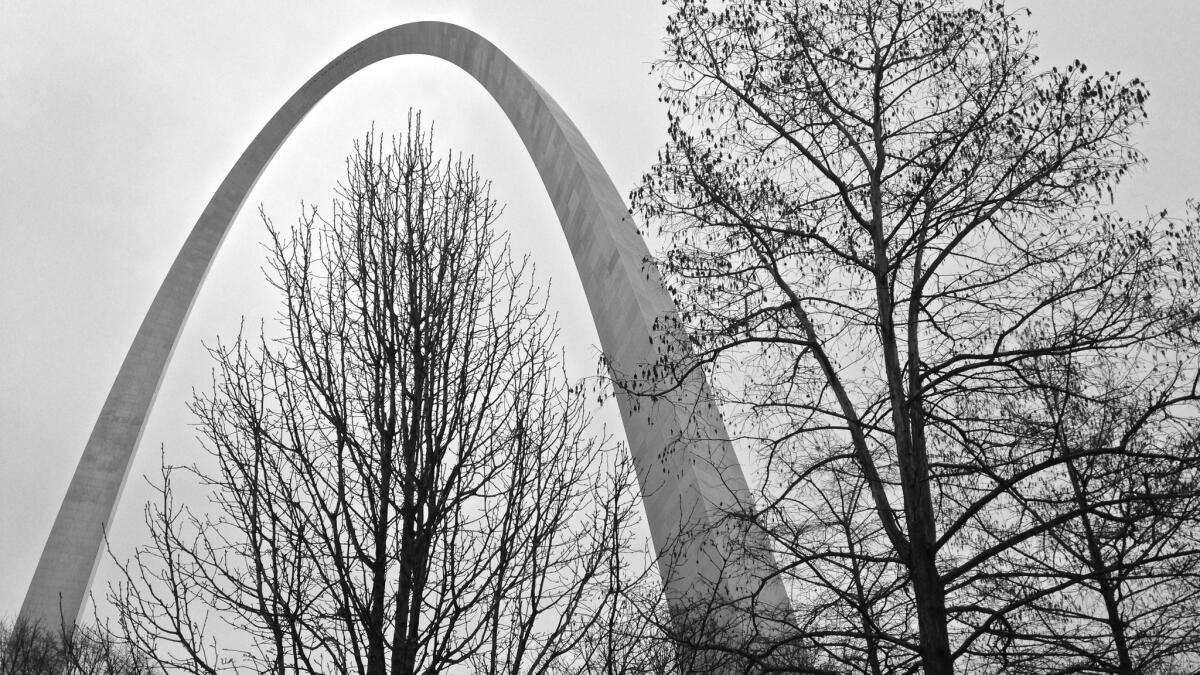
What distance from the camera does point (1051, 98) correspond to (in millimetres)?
6691

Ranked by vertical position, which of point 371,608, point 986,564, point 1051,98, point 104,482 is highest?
point 104,482

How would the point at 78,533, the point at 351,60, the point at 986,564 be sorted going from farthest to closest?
the point at 351,60
the point at 78,533
the point at 986,564

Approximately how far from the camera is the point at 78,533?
3177 cm

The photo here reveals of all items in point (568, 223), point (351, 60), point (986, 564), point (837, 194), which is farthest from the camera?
point (351, 60)

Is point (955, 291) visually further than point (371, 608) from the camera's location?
Yes

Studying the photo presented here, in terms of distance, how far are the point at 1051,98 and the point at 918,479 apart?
9.36 feet

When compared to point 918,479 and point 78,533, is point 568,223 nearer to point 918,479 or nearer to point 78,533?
point 918,479

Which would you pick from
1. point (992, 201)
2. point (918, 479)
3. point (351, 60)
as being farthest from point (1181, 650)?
point (351, 60)

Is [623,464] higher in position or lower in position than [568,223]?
lower

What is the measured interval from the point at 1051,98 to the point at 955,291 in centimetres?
149

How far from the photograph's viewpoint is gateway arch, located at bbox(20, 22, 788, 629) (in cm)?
864

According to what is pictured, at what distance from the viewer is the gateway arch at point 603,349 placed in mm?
8641

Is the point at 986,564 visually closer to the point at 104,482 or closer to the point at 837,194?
the point at 837,194

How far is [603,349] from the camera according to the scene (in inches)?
628
